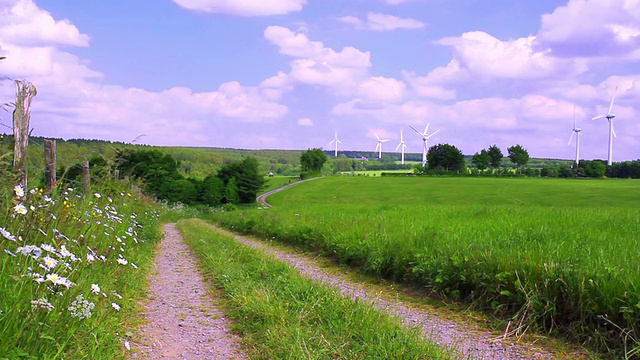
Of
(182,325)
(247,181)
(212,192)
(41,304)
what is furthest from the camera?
(247,181)

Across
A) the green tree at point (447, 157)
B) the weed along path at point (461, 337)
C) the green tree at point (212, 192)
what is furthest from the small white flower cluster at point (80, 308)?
the green tree at point (447, 157)

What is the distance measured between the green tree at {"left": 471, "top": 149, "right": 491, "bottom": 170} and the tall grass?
5891 inches

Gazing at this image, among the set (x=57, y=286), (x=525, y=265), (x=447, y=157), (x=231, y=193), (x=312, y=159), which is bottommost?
(x=231, y=193)

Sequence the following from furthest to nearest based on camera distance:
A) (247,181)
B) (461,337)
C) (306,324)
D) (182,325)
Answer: (247,181), (182,325), (461,337), (306,324)

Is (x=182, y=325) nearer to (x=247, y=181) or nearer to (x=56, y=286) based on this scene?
(x=56, y=286)

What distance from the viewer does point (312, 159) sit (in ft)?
480

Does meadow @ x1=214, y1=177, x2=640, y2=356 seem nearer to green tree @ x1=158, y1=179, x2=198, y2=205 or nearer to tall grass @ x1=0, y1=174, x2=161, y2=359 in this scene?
tall grass @ x1=0, y1=174, x2=161, y2=359

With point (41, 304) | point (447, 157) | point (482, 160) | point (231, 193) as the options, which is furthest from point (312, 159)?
point (41, 304)

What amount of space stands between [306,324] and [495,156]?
509ft

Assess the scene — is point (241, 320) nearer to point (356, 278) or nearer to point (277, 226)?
point (356, 278)

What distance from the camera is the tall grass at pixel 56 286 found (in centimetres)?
302

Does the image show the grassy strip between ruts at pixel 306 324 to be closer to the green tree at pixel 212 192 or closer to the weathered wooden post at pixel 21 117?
the weathered wooden post at pixel 21 117

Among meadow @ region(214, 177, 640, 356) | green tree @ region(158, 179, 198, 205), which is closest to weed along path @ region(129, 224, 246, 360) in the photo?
meadow @ region(214, 177, 640, 356)

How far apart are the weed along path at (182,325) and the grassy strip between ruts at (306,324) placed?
20 cm
